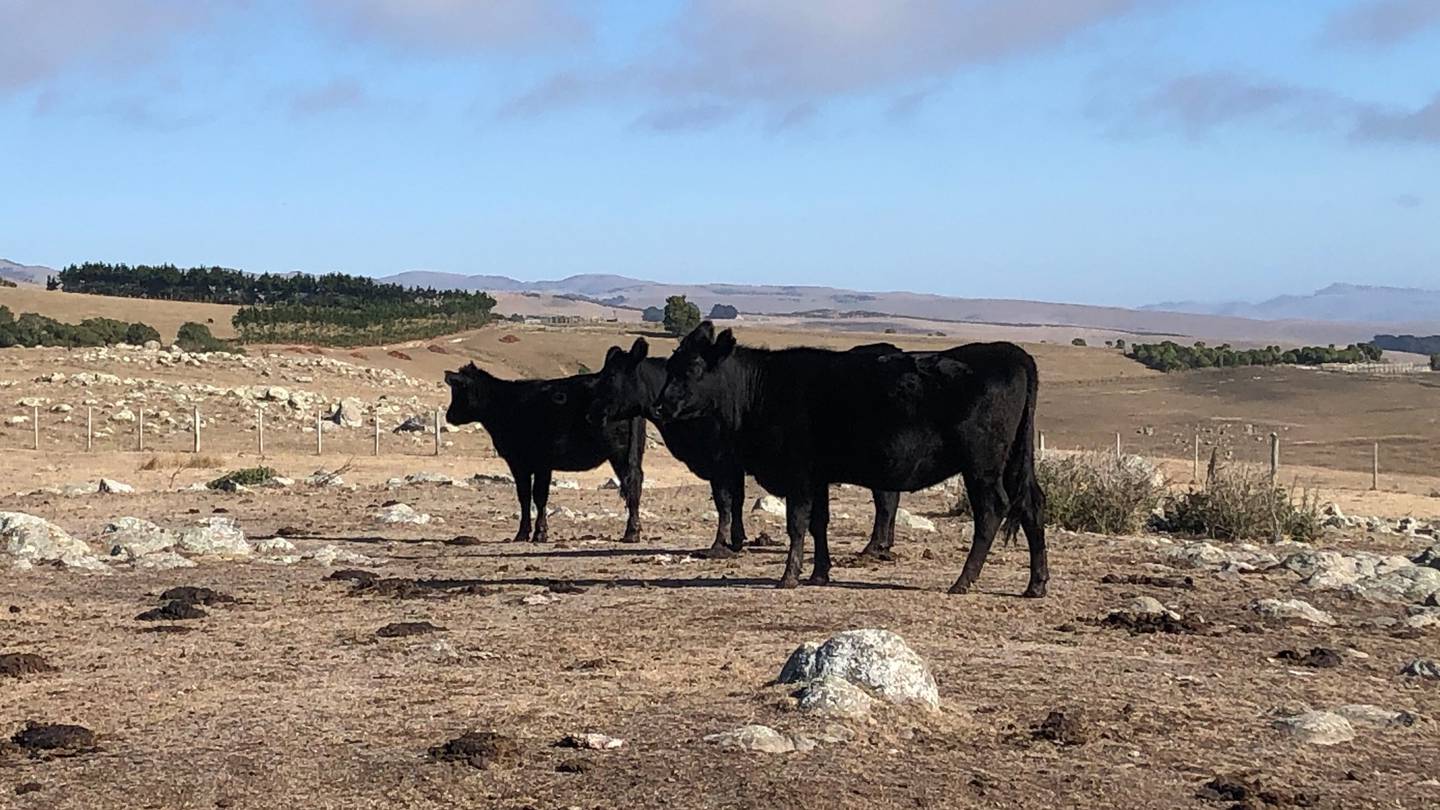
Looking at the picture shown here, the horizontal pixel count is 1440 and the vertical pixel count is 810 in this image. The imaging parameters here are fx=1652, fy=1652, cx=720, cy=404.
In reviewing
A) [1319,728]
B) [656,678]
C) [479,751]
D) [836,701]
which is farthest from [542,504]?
[1319,728]

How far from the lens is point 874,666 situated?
8.30 m

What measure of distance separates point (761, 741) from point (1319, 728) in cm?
268

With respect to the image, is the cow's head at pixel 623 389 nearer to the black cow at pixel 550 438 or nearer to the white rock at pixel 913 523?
the black cow at pixel 550 438

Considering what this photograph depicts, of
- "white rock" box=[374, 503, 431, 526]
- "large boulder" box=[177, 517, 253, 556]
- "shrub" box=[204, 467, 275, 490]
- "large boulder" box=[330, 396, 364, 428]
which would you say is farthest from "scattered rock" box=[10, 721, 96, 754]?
"large boulder" box=[330, 396, 364, 428]

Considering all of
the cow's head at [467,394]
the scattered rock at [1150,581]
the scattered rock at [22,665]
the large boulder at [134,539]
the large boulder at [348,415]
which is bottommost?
the large boulder at [348,415]

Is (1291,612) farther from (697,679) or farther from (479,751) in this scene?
(479,751)

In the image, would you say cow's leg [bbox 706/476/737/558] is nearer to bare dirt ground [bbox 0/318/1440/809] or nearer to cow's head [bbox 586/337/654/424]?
bare dirt ground [bbox 0/318/1440/809]

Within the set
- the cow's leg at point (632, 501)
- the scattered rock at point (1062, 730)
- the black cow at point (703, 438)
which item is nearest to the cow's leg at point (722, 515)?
the black cow at point (703, 438)

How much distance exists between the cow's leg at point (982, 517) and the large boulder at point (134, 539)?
24.6ft

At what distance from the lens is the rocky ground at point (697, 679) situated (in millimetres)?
6969

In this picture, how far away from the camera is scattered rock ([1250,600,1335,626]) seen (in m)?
11.5

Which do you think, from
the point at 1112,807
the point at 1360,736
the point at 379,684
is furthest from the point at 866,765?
the point at 379,684

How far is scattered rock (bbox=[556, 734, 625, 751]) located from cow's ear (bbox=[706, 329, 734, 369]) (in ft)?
21.2

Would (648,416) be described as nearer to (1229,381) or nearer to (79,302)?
(1229,381)
